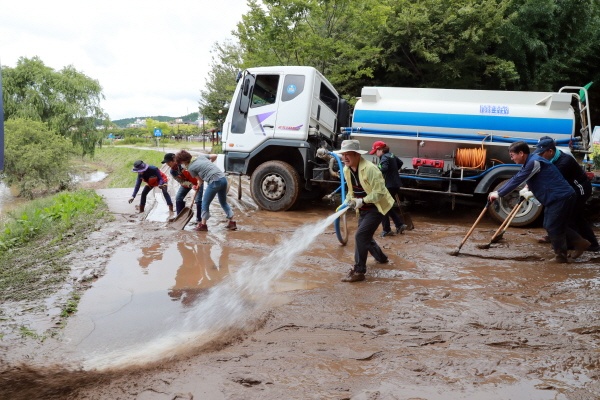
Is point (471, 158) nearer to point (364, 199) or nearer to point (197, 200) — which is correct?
point (364, 199)

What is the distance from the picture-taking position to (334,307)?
463cm

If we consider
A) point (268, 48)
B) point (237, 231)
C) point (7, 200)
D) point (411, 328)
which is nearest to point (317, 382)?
point (411, 328)

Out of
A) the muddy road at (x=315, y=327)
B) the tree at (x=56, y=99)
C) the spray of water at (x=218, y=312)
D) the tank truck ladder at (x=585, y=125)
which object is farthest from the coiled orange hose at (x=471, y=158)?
the tree at (x=56, y=99)

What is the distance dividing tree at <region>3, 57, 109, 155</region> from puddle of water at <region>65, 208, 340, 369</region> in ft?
89.8

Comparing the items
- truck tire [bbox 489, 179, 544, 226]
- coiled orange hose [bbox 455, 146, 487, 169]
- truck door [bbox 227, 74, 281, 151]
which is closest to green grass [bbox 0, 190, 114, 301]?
truck door [bbox 227, 74, 281, 151]

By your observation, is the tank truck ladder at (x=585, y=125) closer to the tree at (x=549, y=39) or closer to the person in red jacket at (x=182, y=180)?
the tree at (x=549, y=39)

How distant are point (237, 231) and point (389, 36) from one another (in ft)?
33.1

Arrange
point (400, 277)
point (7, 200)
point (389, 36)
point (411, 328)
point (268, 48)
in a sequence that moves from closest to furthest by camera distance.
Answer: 1. point (411, 328)
2. point (400, 277)
3. point (268, 48)
4. point (389, 36)
5. point (7, 200)

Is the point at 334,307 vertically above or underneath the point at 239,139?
underneath

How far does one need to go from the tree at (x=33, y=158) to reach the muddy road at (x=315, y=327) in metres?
20.6

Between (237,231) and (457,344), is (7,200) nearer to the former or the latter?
(237,231)

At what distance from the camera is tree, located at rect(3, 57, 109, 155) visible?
3003 centimetres

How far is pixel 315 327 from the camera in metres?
4.15

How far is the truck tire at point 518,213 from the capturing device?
8.44m
